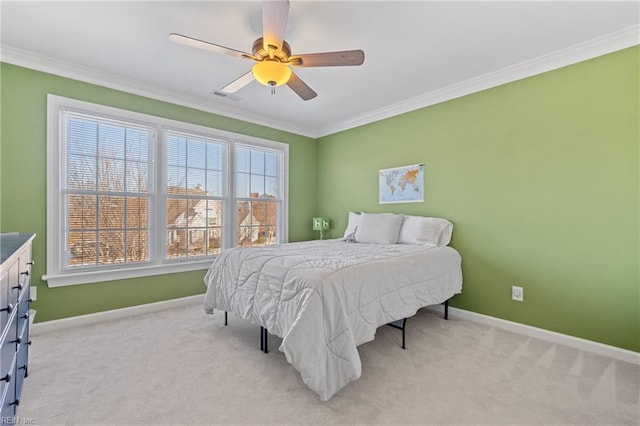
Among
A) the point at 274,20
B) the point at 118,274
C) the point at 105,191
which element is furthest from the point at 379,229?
the point at 105,191

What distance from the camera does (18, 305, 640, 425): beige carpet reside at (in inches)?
65.3

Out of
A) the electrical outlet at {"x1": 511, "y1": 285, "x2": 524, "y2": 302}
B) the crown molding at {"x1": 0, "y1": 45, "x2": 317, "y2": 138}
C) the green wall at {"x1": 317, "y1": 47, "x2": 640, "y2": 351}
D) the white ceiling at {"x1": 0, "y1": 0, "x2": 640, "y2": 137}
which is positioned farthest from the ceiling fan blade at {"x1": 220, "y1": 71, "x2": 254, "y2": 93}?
the electrical outlet at {"x1": 511, "y1": 285, "x2": 524, "y2": 302}

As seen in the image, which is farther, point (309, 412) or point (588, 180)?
point (588, 180)

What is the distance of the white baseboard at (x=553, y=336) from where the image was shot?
7.65 ft

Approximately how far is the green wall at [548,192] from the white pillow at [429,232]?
14 cm

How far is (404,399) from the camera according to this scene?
1.80 meters

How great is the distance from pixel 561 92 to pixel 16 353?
430 centimetres

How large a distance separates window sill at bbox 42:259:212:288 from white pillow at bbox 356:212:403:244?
2064 mm

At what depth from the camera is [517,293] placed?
115 inches

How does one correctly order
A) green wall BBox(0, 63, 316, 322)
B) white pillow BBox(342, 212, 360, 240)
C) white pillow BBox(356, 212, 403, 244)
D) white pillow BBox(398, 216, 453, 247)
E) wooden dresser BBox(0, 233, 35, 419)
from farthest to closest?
white pillow BBox(342, 212, 360, 240)
white pillow BBox(356, 212, 403, 244)
white pillow BBox(398, 216, 453, 247)
green wall BBox(0, 63, 316, 322)
wooden dresser BBox(0, 233, 35, 419)

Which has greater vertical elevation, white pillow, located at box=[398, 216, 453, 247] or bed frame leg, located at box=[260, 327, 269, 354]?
white pillow, located at box=[398, 216, 453, 247]

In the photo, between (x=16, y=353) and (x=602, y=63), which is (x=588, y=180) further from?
(x=16, y=353)

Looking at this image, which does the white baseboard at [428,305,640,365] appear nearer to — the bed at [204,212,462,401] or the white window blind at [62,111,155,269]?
the bed at [204,212,462,401]

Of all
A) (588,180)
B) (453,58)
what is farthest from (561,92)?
(453,58)
